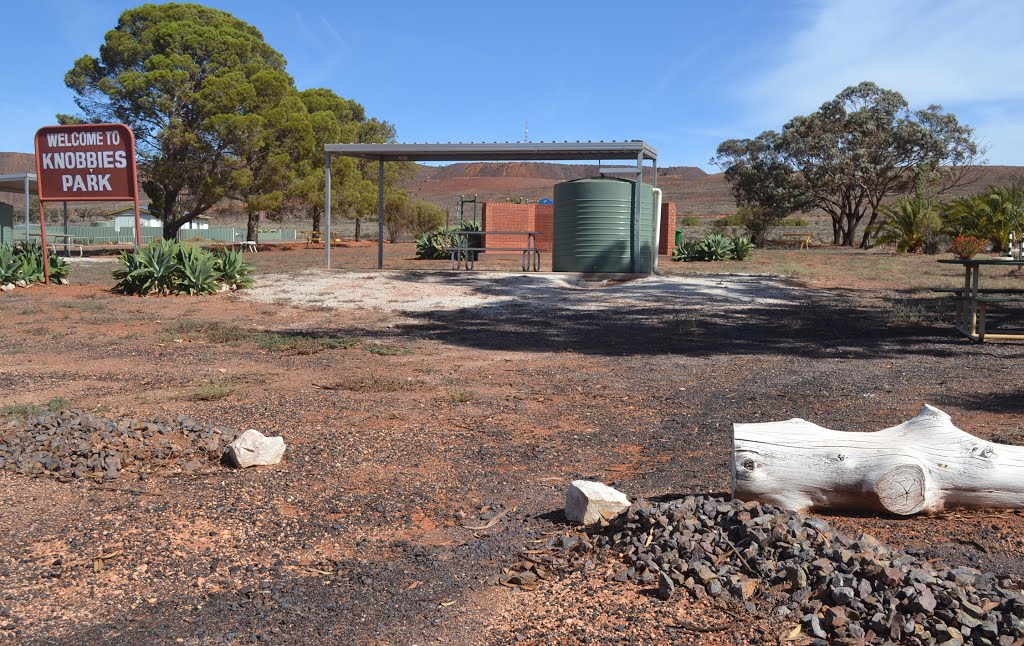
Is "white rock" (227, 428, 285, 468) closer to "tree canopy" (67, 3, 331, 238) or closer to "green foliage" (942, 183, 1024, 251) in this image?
"green foliage" (942, 183, 1024, 251)

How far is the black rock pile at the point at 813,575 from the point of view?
277 centimetres

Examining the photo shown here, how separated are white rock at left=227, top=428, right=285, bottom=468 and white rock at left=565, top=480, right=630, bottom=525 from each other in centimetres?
181

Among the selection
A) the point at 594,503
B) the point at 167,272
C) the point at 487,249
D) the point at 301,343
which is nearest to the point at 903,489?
the point at 594,503

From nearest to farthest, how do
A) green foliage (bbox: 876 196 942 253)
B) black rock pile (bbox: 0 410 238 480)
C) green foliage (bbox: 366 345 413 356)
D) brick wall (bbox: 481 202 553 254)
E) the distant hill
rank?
black rock pile (bbox: 0 410 238 480) → green foliage (bbox: 366 345 413 356) → brick wall (bbox: 481 202 553 254) → green foliage (bbox: 876 196 942 253) → the distant hill

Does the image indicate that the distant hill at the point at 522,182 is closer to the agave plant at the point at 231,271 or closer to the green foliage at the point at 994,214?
the green foliage at the point at 994,214

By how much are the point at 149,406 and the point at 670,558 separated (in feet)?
14.0

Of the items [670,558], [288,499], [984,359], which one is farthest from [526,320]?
[670,558]

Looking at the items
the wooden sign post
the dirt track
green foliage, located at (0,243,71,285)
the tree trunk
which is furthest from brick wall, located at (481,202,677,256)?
the tree trunk

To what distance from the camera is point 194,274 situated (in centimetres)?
1459

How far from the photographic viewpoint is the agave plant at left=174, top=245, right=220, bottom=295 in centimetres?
1457

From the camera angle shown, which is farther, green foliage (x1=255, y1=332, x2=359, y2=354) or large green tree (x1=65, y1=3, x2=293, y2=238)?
large green tree (x1=65, y1=3, x2=293, y2=238)

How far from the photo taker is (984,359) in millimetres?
8359

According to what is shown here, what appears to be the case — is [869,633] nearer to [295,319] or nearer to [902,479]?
[902,479]

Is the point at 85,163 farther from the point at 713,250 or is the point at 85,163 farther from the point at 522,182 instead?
the point at 522,182
